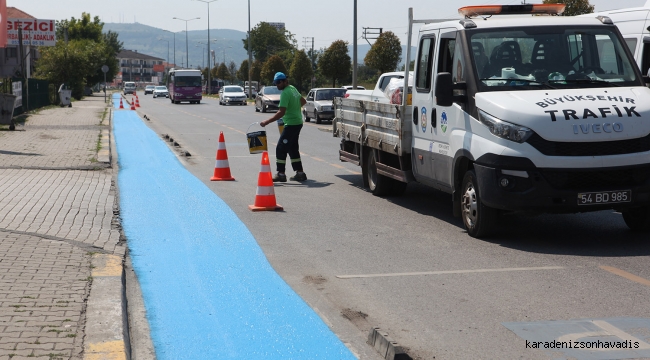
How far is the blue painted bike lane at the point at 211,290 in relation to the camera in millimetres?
5551

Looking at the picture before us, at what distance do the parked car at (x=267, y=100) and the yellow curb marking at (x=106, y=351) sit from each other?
4138 centimetres

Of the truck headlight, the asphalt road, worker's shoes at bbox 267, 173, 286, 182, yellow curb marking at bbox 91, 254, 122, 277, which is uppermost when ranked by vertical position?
the truck headlight

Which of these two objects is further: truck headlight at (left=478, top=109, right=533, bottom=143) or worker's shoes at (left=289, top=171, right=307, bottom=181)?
worker's shoes at (left=289, top=171, right=307, bottom=181)

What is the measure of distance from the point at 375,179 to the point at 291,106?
2527 mm

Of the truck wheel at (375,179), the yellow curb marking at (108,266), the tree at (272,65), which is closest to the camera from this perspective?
the yellow curb marking at (108,266)

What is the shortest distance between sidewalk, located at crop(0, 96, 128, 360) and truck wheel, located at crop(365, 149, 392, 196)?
3.82 meters

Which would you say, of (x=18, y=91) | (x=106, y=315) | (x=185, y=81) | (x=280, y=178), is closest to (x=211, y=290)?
(x=106, y=315)

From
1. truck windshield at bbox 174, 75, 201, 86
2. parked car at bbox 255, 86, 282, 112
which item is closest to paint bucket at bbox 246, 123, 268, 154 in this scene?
parked car at bbox 255, 86, 282, 112

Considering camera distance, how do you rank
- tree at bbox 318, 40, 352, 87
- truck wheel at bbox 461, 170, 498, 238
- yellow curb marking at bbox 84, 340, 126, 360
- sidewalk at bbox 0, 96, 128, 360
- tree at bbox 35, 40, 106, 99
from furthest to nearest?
tree at bbox 318, 40, 352, 87
tree at bbox 35, 40, 106, 99
truck wheel at bbox 461, 170, 498, 238
sidewalk at bbox 0, 96, 128, 360
yellow curb marking at bbox 84, 340, 126, 360

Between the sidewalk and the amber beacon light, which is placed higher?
the amber beacon light

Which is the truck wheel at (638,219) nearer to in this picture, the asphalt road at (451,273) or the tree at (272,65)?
the asphalt road at (451,273)

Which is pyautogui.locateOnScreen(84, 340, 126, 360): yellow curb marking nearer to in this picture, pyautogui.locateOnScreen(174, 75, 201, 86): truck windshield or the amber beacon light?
the amber beacon light

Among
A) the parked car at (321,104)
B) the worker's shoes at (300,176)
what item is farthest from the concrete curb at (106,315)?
the parked car at (321,104)

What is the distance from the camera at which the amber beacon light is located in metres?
10.5
